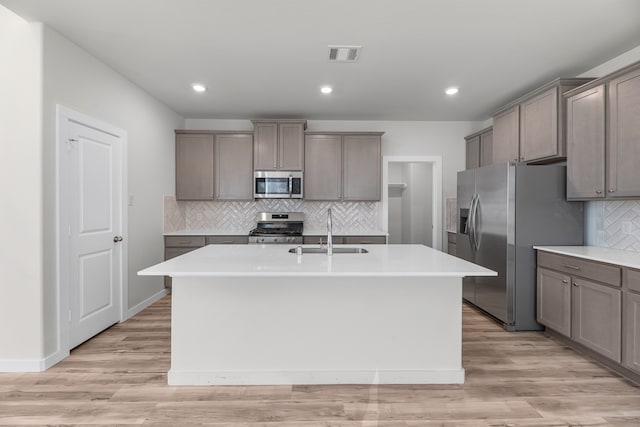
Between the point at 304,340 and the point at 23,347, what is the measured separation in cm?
207

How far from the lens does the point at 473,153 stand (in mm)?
4988

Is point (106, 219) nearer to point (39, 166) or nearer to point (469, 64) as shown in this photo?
point (39, 166)

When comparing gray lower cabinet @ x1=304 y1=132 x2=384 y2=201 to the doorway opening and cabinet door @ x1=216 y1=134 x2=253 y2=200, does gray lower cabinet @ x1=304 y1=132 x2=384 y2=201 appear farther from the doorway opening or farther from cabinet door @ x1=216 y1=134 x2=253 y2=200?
cabinet door @ x1=216 y1=134 x2=253 y2=200

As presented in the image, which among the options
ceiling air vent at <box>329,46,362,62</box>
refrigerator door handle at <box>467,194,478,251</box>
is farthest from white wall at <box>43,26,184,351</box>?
refrigerator door handle at <box>467,194,478,251</box>

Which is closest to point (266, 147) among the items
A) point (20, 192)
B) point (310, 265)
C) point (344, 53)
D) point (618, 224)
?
point (344, 53)

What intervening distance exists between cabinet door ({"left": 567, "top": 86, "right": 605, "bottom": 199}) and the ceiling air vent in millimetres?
1988

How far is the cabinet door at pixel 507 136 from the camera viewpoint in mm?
3766

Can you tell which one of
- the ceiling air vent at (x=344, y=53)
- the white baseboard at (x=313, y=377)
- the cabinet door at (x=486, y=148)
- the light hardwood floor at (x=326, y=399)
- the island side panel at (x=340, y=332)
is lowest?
the light hardwood floor at (x=326, y=399)

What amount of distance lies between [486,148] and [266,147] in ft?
9.88

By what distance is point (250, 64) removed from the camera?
3162mm

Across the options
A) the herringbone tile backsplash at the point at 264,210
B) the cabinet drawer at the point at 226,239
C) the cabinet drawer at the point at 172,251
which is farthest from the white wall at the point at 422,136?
the cabinet drawer at the point at 172,251

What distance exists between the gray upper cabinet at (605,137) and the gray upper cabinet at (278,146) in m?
3.05

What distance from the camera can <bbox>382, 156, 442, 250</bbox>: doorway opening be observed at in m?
5.26

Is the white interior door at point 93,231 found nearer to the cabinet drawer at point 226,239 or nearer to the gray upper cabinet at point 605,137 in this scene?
the cabinet drawer at point 226,239
